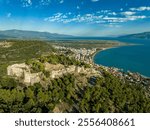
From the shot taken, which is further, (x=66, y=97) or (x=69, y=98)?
(x=66, y=97)

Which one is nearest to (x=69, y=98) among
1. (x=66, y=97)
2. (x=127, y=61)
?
(x=66, y=97)

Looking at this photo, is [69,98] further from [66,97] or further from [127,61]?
[127,61]

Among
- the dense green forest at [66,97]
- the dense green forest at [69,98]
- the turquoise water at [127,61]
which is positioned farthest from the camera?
the turquoise water at [127,61]

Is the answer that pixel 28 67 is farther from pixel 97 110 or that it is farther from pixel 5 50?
pixel 5 50

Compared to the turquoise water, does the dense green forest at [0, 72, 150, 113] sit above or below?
above

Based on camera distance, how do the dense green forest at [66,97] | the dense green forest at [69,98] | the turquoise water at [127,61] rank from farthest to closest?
the turquoise water at [127,61] < the dense green forest at [69,98] < the dense green forest at [66,97]

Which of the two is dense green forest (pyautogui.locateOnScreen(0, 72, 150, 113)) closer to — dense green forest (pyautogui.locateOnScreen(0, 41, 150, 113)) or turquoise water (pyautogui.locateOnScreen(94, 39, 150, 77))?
dense green forest (pyautogui.locateOnScreen(0, 41, 150, 113))

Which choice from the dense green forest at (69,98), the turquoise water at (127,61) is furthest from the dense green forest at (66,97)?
the turquoise water at (127,61)

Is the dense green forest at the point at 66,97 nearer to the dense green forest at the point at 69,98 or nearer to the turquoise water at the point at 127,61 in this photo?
the dense green forest at the point at 69,98

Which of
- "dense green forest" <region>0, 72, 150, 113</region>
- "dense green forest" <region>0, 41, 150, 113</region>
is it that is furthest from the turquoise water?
"dense green forest" <region>0, 72, 150, 113</region>

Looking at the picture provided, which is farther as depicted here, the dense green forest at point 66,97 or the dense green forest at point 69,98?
the dense green forest at point 69,98

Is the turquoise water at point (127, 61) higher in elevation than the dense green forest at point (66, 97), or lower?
lower
